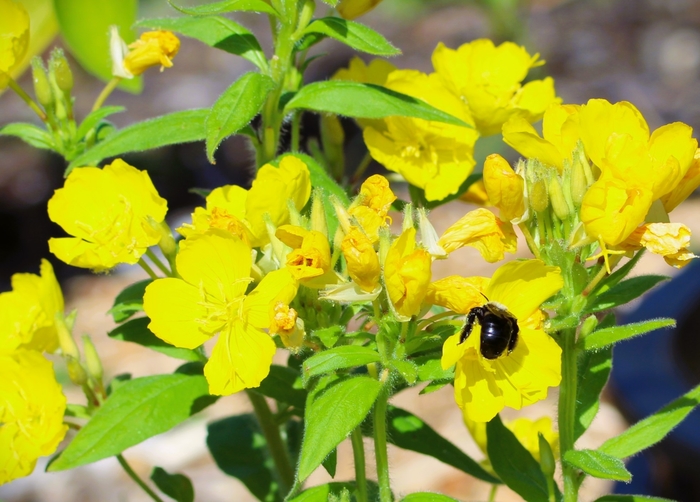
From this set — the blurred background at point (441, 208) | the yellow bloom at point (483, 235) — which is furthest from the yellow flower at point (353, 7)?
the blurred background at point (441, 208)

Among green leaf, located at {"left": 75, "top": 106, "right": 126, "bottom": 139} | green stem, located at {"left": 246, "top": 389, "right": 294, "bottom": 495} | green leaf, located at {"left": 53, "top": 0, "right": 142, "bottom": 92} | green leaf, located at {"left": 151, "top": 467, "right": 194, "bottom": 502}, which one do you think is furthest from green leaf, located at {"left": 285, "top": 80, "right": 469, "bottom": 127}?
green leaf, located at {"left": 151, "top": 467, "right": 194, "bottom": 502}

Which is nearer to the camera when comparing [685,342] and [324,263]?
[324,263]

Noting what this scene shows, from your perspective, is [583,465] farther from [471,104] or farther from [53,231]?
[53,231]

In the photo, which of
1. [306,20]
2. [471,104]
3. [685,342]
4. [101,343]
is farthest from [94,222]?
[101,343]

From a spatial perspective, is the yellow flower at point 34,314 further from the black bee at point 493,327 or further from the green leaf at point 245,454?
the black bee at point 493,327

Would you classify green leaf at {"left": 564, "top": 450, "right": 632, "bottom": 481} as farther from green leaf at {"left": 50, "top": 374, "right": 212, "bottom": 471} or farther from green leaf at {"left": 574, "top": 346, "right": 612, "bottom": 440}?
green leaf at {"left": 50, "top": 374, "right": 212, "bottom": 471}

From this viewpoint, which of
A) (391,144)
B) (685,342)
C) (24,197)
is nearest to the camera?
(391,144)

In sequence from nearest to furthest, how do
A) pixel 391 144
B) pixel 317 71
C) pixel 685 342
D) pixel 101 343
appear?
1. pixel 391 144
2. pixel 685 342
3. pixel 101 343
4. pixel 317 71

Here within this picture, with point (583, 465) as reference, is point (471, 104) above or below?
above
